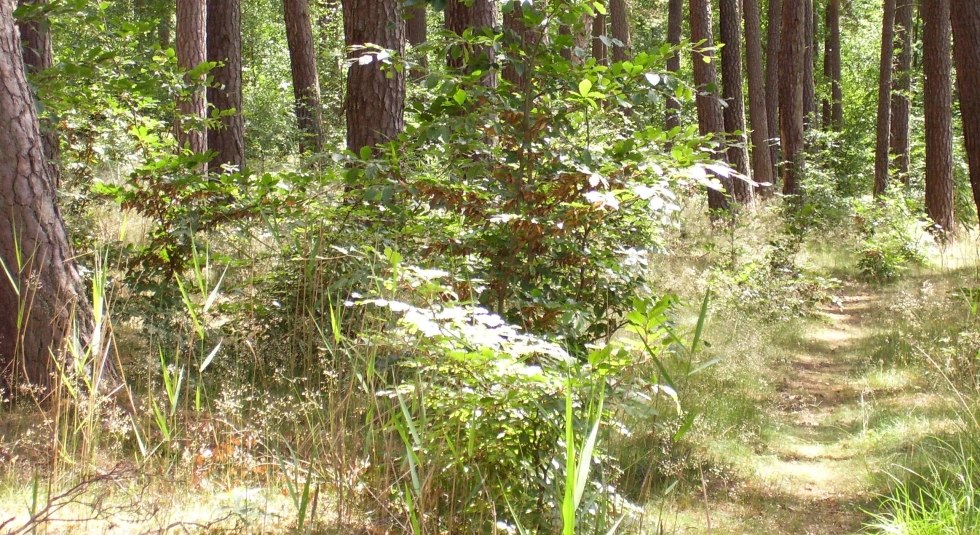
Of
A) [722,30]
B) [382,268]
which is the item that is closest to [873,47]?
[722,30]

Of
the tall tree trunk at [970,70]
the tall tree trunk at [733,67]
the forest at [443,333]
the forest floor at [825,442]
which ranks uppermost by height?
the tall tree trunk at [733,67]

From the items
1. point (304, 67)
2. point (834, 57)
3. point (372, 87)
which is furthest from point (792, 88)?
point (372, 87)

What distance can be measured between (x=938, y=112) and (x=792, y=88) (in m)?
4.12

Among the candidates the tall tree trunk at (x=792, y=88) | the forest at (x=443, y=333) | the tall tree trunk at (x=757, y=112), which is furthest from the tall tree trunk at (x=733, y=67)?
the forest at (x=443, y=333)

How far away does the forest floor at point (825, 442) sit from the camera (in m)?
4.34

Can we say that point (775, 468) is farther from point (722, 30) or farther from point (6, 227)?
point (722, 30)

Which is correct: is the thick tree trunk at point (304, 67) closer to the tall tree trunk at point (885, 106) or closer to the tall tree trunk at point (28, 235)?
the tall tree trunk at point (28, 235)

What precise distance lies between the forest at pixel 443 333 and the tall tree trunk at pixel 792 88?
8.25m

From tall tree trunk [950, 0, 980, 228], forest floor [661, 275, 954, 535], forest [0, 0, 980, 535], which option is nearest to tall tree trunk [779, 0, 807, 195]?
forest [0, 0, 980, 535]

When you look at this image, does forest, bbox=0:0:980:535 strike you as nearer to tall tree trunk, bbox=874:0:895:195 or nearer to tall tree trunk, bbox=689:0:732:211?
tall tree trunk, bbox=689:0:732:211

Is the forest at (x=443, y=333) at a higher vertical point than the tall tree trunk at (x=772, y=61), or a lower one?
lower

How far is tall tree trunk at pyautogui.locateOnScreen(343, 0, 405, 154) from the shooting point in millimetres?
6605

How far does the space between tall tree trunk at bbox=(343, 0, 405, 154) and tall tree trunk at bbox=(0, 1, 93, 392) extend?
288 cm

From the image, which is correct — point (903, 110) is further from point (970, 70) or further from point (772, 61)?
point (970, 70)
